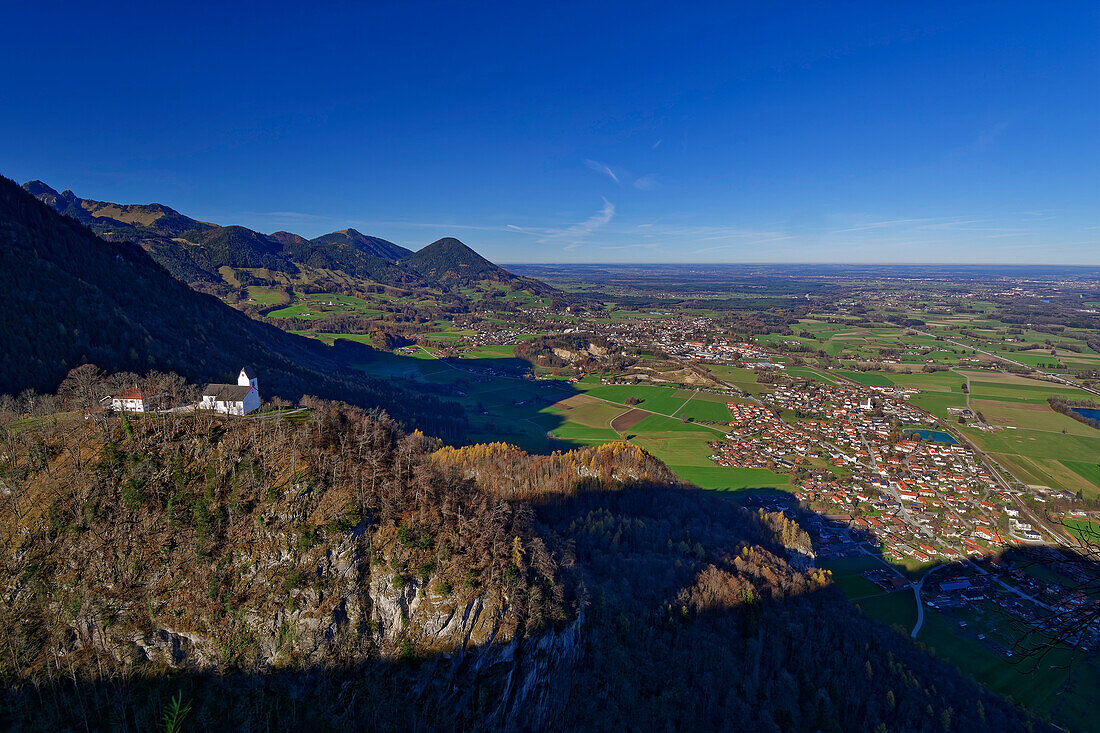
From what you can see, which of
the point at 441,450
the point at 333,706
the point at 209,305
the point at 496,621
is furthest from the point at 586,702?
the point at 209,305

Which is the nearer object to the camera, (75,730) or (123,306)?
(75,730)

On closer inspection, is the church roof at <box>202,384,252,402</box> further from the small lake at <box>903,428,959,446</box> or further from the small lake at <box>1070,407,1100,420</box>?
the small lake at <box>1070,407,1100,420</box>

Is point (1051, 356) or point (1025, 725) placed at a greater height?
point (1051, 356)

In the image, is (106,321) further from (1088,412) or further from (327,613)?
(1088,412)

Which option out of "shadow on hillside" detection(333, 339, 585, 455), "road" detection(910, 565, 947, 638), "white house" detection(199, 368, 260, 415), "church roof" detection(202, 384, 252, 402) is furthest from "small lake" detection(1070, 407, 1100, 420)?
"church roof" detection(202, 384, 252, 402)

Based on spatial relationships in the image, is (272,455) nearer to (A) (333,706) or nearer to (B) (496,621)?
(A) (333,706)
